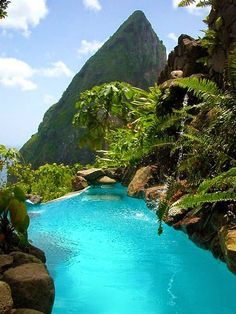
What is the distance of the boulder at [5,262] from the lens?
4.41 metres

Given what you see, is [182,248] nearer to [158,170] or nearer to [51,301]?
[51,301]

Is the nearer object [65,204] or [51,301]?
[51,301]

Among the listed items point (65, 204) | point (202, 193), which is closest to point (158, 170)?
point (65, 204)

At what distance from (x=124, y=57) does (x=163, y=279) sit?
101 m

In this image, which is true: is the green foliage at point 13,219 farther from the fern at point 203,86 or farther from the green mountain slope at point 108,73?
the green mountain slope at point 108,73

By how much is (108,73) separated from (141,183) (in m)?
92.3

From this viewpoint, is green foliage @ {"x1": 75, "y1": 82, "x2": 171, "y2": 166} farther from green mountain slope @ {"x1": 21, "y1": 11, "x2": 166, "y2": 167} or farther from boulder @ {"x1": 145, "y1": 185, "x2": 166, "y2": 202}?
green mountain slope @ {"x1": 21, "y1": 11, "x2": 166, "y2": 167}

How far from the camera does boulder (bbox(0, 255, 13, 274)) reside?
4410 millimetres

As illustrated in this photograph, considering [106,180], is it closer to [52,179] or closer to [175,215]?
[52,179]

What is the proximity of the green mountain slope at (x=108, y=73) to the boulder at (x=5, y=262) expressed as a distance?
3525 inches

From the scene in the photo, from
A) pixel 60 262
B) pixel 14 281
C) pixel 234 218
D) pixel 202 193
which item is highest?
pixel 202 193

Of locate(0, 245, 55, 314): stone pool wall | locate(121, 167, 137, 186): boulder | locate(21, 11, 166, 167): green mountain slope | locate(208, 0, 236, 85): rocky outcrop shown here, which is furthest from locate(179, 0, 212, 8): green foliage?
locate(21, 11, 166, 167): green mountain slope

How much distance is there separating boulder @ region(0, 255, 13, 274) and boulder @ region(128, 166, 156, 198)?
6.35 metres

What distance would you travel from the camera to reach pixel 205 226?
6664mm
